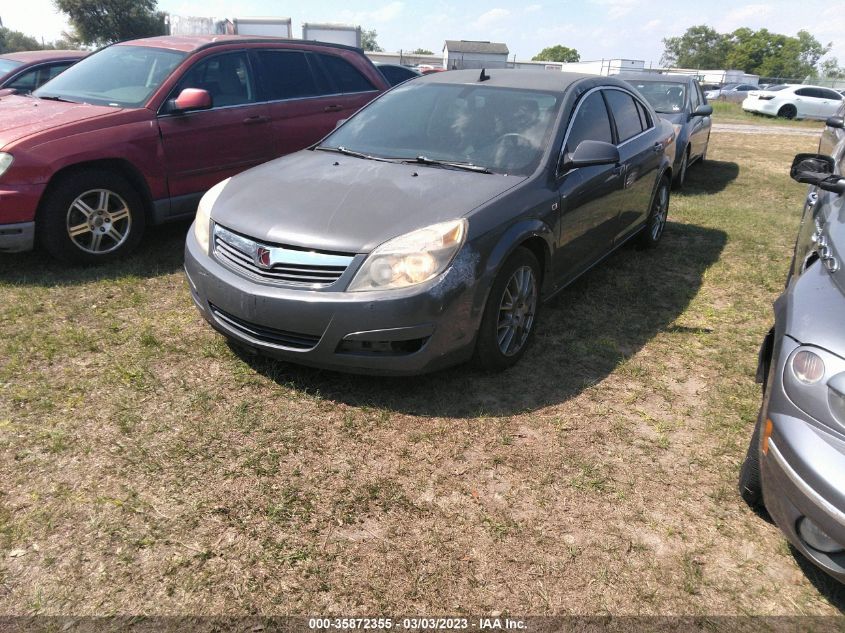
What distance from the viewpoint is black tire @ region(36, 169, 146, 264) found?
4.67m

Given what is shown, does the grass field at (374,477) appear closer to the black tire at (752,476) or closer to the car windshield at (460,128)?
the black tire at (752,476)

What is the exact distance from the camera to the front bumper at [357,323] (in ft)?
9.74

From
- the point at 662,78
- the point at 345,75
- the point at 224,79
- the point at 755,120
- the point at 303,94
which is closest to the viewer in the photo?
the point at 224,79

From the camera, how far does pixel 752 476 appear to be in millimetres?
2564

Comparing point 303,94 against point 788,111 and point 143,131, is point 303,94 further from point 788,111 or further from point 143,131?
point 788,111

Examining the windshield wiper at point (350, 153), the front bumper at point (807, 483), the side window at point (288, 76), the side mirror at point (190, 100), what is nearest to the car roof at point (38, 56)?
the side window at point (288, 76)

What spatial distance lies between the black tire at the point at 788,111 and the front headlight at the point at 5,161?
2898cm

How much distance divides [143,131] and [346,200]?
2.66 metres

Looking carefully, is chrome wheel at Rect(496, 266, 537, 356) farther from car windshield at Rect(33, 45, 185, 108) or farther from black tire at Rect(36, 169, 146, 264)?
car windshield at Rect(33, 45, 185, 108)

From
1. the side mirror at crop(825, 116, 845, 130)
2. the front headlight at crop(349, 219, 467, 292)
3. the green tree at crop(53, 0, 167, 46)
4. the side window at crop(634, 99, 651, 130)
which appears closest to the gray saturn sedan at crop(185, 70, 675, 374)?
the front headlight at crop(349, 219, 467, 292)

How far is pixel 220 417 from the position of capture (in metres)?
3.10

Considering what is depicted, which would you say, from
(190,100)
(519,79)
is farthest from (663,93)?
(190,100)

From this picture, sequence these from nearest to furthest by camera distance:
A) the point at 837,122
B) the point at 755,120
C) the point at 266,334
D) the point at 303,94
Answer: the point at 266,334, the point at 837,122, the point at 303,94, the point at 755,120

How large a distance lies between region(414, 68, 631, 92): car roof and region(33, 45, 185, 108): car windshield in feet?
7.80
